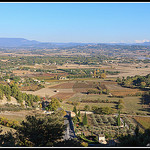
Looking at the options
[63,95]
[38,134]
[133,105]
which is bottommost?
[63,95]

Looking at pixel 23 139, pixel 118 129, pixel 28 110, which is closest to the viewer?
pixel 23 139

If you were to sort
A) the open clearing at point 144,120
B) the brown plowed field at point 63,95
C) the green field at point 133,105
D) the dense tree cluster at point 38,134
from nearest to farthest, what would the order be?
the dense tree cluster at point 38,134 → the open clearing at point 144,120 → the green field at point 133,105 → the brown plowed field at point 63,95

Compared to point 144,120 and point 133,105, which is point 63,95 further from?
point 144,120

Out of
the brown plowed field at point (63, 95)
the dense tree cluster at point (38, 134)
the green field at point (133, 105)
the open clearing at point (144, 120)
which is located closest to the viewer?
the dense tree cluster at point (38, 134)

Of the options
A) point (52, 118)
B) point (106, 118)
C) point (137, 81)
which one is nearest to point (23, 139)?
point (52, 118)

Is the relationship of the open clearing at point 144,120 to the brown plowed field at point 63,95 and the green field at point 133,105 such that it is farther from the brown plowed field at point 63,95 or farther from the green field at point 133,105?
the brown plowed field at point 63,95

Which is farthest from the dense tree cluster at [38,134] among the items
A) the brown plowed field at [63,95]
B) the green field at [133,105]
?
the brown plowed field at [63,95]

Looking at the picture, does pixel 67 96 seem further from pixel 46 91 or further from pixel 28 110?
pixel 28 110

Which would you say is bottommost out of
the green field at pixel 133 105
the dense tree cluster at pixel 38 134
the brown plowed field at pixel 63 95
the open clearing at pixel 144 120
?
the brown plowed field at pixel 63 95

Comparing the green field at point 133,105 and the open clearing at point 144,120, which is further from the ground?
the open clearing at point 144,120

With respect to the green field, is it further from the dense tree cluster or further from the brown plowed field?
the dense tree cluster

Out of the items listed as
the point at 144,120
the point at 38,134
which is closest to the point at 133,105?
the point at 144,120
